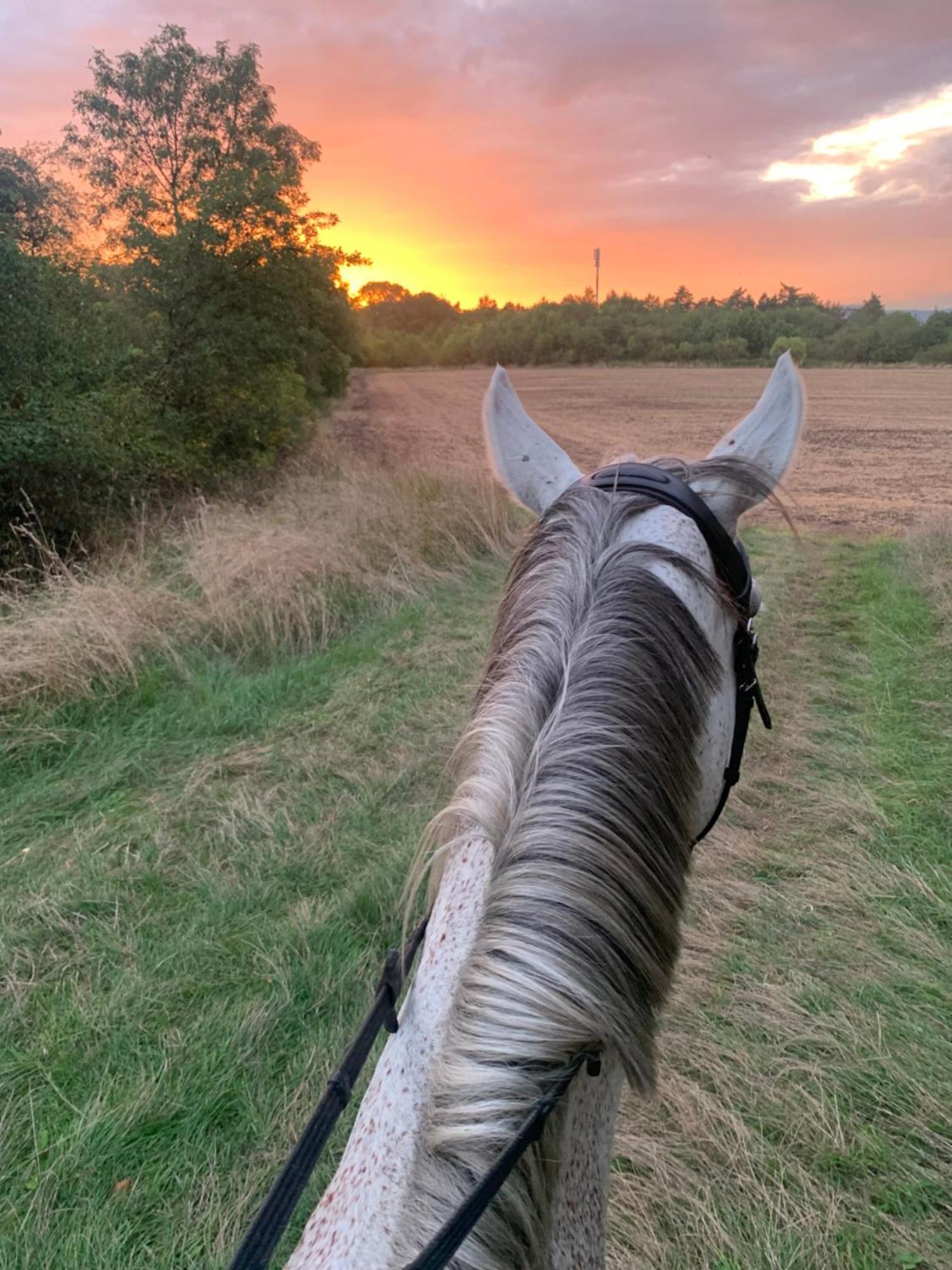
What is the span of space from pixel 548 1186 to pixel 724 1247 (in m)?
1.46

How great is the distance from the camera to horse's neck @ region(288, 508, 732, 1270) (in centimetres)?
71

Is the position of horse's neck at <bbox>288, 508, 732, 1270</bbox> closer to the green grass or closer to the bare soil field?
the bare soil field

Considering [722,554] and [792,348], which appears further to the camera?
[792,348]

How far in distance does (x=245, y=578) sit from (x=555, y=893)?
19.3 ft

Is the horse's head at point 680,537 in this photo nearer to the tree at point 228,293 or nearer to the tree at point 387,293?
the tree at point 228,293

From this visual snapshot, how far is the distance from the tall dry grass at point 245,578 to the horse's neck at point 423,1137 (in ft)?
14.6

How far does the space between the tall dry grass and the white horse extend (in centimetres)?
439

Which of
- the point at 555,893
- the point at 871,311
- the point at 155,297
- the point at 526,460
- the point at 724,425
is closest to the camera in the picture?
the point at 555,893

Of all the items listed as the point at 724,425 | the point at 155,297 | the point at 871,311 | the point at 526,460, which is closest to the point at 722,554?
the point at 526,460

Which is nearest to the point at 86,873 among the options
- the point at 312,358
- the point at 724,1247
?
the point at 724,1247

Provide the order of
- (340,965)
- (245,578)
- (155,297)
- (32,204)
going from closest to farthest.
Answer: (340,965) < (245,578) < (32,204) < (155,297)

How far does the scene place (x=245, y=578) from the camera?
246 inches

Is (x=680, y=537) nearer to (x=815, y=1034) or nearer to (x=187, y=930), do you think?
(x=815, y=1034)

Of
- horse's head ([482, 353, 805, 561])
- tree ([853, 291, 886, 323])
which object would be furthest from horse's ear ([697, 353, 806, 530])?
tree ([853, 291, 886, 323])
